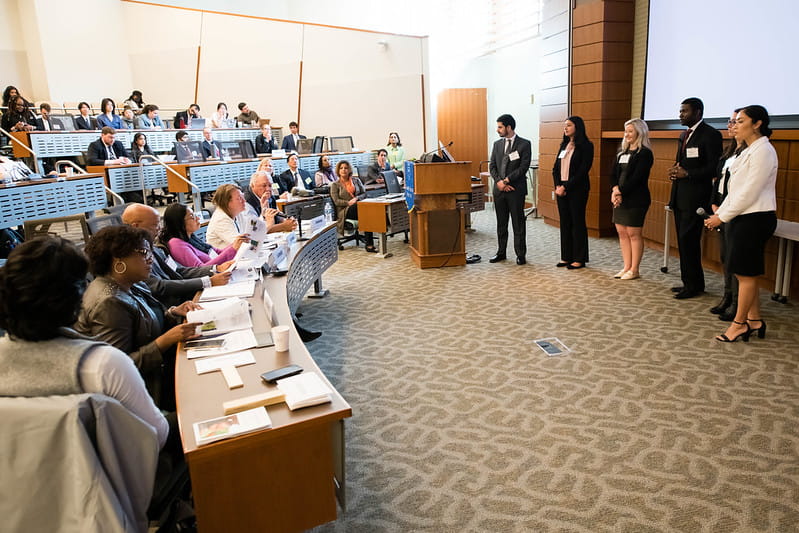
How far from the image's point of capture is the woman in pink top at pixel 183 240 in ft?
11.8

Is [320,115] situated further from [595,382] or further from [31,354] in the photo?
[31,354]

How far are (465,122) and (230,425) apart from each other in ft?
37.7

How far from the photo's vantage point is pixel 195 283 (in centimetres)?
311

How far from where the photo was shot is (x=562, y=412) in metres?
2.98

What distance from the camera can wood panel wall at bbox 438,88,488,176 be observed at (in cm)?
1222

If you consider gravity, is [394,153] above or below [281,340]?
above

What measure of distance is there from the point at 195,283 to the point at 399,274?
10.5 feet

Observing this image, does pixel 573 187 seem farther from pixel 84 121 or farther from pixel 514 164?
pixel 84 121

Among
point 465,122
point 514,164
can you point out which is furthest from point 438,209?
point 465,122

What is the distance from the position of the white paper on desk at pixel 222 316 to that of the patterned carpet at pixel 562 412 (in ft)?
2.65

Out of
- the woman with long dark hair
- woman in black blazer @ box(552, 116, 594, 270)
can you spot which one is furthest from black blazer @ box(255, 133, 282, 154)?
the woman with long dark hair

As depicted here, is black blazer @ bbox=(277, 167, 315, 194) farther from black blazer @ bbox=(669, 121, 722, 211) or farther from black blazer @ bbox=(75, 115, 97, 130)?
black blazer @ bbox=(669, 121, 722, 211)

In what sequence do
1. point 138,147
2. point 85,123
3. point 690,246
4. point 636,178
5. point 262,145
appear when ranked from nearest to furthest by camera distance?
point 690,246 → point 636,178 → point 138,147 → point 85,123 → point 262,145

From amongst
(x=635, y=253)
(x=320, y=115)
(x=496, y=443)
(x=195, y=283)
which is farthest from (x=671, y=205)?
(x=320, y=115)
